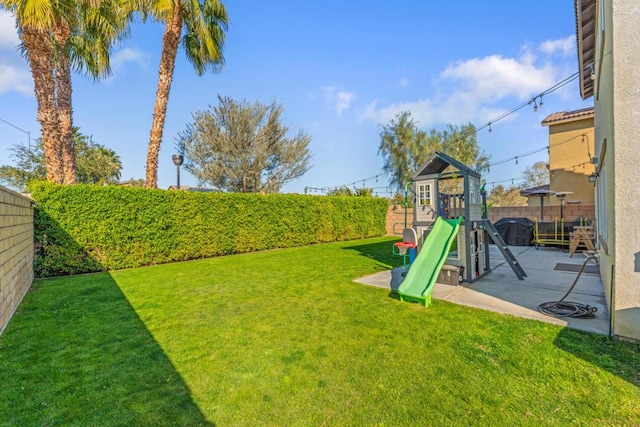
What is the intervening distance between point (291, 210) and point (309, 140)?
10.7 metres

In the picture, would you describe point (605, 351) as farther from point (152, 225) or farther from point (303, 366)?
point (152, 225)

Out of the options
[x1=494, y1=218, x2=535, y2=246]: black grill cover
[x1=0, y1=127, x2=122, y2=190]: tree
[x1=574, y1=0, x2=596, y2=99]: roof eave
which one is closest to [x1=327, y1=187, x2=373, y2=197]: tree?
[x1=494, y1=218, x2=535, y2=246]: black grill cover

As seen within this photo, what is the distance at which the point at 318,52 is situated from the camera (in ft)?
39.6

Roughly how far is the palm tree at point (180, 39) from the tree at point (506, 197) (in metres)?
30.1

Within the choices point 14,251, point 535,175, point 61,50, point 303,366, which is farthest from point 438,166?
point 535,175

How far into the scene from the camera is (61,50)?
24.7 ft

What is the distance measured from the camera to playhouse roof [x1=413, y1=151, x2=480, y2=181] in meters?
5.67

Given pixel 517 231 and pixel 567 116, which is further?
pixel 567 116

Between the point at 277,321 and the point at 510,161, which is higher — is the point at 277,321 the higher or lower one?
the lower one

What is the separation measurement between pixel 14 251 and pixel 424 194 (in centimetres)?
726

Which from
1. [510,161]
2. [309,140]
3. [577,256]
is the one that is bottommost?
[577,256]

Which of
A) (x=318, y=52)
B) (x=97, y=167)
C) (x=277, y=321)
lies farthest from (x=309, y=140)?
(x=277, y=321)

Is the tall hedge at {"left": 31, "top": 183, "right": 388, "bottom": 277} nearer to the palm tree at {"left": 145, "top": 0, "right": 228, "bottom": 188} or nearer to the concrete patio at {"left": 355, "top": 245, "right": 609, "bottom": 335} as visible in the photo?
the palm tree at {"left": 145, "top": 0, "right": 228, "bottom": 188}

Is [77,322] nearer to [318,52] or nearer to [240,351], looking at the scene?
[240,351]
